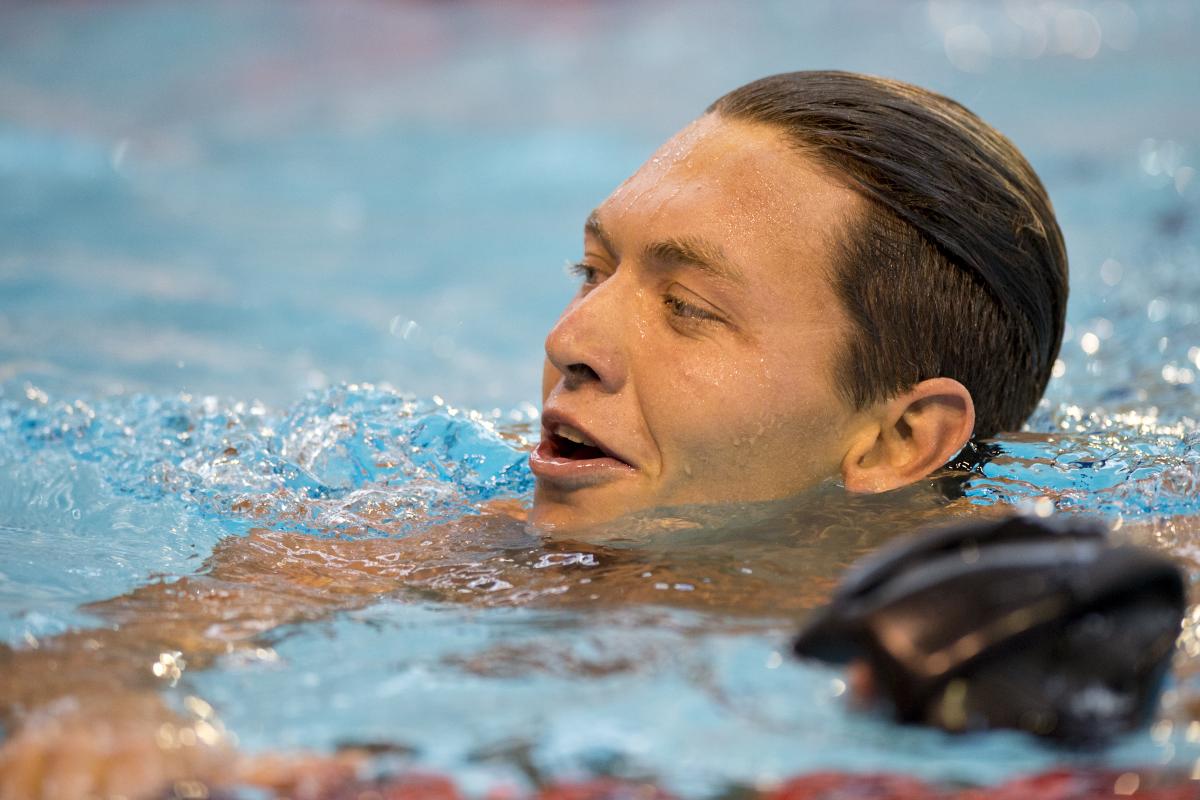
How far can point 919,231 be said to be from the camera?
7.18 ft

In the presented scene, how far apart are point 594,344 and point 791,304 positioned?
0.33 m

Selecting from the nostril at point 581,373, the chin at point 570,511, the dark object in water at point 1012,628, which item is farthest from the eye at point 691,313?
the dark object in water at point 1012,628

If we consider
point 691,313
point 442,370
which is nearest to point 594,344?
point 691,313

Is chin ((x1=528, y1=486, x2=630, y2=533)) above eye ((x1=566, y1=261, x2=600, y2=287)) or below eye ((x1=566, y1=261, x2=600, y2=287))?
below

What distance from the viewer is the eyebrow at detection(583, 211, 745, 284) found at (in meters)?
2.05

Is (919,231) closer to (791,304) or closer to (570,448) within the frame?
(791,304)

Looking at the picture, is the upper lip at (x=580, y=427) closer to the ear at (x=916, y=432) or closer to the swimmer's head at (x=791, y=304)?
the swimmer's head at (x=791, y=304)

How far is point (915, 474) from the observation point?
7.22 feet

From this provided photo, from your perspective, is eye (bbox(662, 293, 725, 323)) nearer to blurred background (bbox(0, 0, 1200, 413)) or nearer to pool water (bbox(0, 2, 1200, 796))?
pool water (bbox(0, 2, 1200, 796))

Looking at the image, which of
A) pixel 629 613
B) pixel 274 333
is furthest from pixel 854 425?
pixel 274 333

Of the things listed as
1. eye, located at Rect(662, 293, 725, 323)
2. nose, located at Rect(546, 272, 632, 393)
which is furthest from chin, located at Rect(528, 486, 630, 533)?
eye, located at Rect(662, 293, 725, 323)

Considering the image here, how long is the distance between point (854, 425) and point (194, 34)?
7.12 meters

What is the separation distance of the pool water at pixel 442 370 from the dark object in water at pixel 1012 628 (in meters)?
0.05

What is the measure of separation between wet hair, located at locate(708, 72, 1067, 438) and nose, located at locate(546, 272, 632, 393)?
378mm
